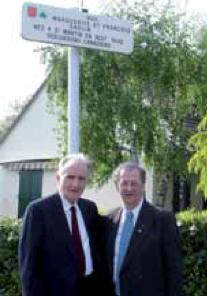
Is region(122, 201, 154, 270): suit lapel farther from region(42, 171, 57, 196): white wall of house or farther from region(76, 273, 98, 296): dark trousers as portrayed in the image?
region(42, 171, 57, 196): white wall of house

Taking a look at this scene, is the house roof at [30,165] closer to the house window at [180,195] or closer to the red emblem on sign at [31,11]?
the house window at [180,195]

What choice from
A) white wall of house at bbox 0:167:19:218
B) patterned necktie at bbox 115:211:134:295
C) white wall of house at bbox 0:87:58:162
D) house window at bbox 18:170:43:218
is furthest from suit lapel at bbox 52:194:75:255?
white wall of house at bbox 0:167:19:218

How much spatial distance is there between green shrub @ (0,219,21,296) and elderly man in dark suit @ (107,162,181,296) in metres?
3.03

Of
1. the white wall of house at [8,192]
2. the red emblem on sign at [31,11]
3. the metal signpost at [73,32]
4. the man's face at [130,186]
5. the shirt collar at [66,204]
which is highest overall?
the red emblem on sign at [31,11]

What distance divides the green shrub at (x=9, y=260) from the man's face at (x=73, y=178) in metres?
3.02

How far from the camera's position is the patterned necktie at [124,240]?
4426 millimetres

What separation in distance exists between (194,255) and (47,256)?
2.28 meters

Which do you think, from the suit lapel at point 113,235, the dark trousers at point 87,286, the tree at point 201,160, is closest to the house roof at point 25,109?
the tree at point 201,160

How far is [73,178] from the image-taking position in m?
4.41

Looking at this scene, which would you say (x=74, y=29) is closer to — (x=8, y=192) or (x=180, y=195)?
(x=180, y=195)

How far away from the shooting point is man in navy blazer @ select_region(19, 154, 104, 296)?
4328mm

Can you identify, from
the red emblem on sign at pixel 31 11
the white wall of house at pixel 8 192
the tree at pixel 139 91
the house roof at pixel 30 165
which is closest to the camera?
the red emblem on sign at pixel 31 11

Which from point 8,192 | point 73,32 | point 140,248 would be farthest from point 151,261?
point 8,192

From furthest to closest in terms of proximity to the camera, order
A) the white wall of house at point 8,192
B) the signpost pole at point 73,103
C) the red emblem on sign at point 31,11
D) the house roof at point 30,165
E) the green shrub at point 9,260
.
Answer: the white wall of house at point 8,192 → the house roof at point 30,165 → the green shrub at point 9,260 → the signpost pole at point 73,103 → the red emblem on sign at point 31,11
